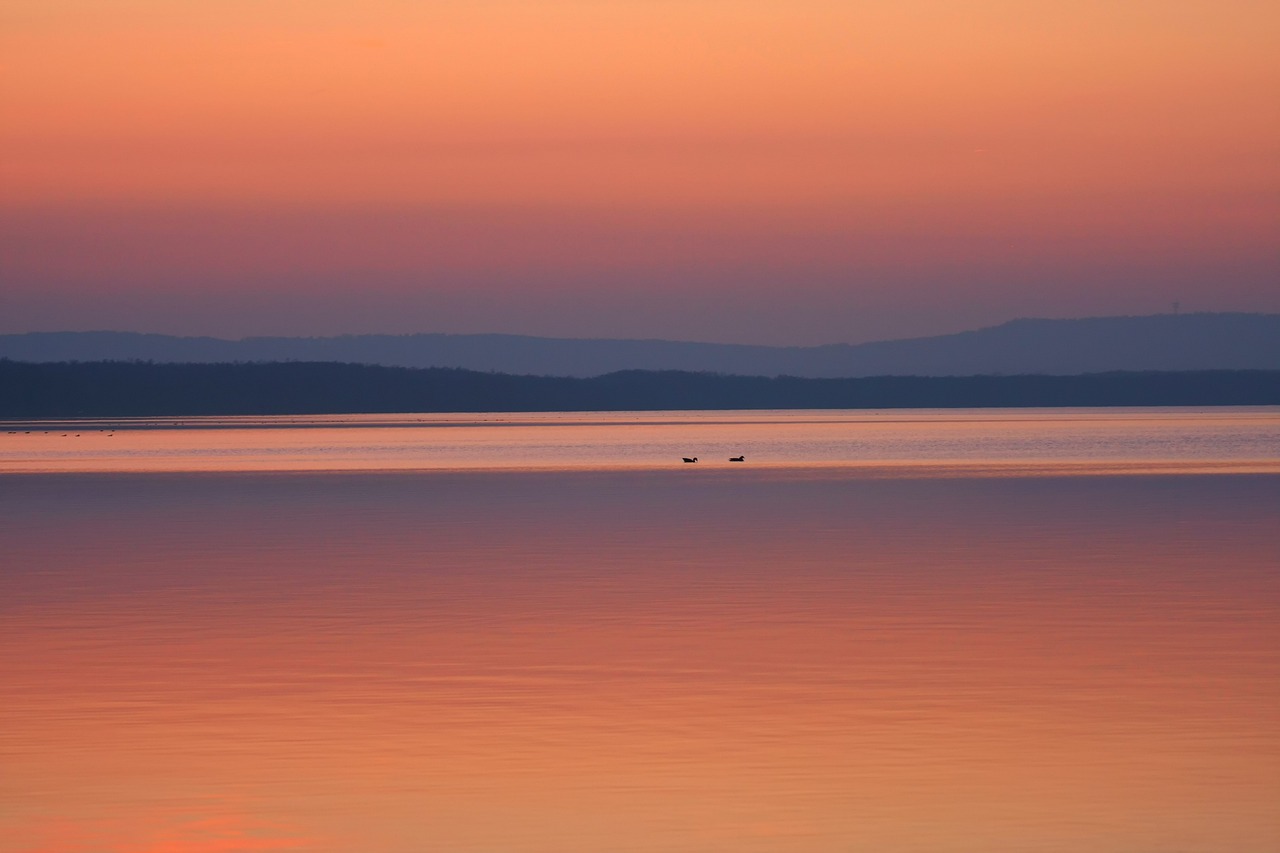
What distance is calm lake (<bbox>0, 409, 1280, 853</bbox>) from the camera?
36.0 feet

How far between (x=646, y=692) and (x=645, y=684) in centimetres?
37

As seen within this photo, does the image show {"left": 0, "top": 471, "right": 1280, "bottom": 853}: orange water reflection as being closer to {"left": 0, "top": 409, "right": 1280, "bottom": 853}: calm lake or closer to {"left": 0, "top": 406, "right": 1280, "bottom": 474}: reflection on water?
{"left": 0, "top": 409, "right": 1280, "bottom": 853}: calm lake

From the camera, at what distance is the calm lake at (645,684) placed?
11.0 metres

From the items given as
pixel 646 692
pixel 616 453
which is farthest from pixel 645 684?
pixel 616 453

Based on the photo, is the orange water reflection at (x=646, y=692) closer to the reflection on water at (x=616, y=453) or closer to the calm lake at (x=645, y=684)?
the calm lake at (x=645, y=684)

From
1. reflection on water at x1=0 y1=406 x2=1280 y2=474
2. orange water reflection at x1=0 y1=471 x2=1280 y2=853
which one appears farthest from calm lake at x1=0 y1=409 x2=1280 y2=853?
reflection on water at x1=0 y1=406 x2=1280 y2=474

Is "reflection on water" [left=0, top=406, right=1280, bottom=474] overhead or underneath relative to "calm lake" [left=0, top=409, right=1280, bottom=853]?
overhead

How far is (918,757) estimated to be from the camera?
12516mm

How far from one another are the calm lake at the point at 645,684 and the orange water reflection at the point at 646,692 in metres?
0.05

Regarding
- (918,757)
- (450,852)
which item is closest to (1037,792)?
(918,757)

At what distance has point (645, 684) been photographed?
1563 cm

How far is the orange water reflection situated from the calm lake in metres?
0.05

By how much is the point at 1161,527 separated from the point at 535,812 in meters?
23.2

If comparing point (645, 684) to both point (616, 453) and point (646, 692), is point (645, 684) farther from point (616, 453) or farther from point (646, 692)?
point (616, 453)
